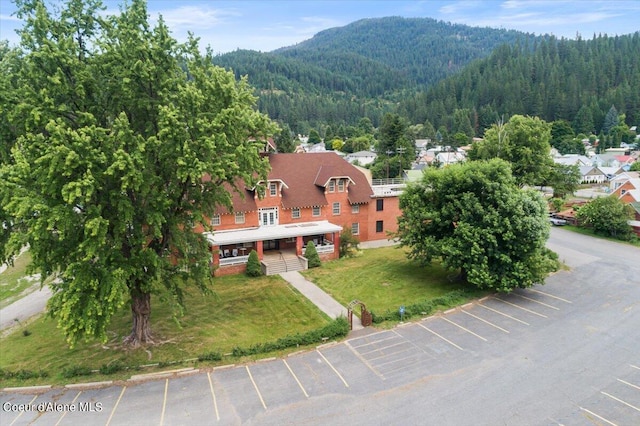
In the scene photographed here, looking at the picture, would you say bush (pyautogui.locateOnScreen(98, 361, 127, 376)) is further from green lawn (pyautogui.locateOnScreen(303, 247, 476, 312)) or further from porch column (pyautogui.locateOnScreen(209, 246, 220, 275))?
green lawn (pyautogui.locateOnScreen(303, 247, 476, 312))

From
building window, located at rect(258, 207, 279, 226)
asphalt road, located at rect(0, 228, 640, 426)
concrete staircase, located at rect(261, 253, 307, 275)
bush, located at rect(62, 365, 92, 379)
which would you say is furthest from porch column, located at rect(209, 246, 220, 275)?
asphalt road, located at rect(0, 228, 640, 426)

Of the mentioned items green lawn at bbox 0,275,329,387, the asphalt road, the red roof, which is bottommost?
the asphalt road

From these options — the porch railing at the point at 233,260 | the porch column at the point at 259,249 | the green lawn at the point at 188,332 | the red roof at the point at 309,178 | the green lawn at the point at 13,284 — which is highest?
the red roof at the point at 309,178

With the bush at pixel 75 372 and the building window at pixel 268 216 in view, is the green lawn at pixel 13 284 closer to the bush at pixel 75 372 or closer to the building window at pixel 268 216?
the bush at pixel 75 372

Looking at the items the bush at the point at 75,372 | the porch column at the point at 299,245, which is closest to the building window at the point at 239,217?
the porch column at the point at 299,245

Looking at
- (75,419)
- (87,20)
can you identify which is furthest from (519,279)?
(87,20)

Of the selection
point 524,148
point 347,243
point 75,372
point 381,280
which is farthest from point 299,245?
point 524,148
